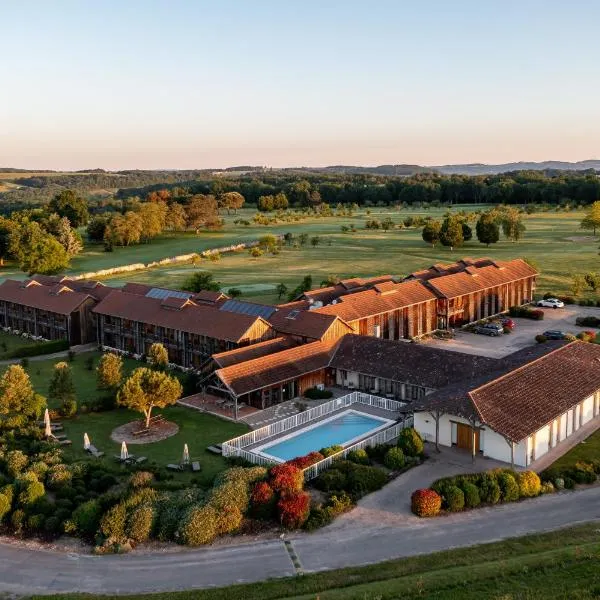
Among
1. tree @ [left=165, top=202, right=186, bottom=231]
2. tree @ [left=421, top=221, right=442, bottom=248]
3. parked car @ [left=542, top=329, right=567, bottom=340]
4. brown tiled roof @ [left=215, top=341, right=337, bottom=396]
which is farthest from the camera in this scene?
tree @ [left=165, top=202, right=186, bottom=231]

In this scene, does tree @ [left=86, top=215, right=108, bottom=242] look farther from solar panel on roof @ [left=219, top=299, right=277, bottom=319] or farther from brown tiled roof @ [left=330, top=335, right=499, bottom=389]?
brown tiled roof @ [left=330, top=335, right=499, bottom=389]

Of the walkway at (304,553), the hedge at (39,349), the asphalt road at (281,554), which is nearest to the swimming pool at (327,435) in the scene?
the walkway at (304,553)

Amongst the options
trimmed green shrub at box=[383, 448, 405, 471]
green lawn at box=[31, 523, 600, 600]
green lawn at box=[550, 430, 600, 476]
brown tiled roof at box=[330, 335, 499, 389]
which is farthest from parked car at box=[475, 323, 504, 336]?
green lawn at box=[31, 523, 600, 600]

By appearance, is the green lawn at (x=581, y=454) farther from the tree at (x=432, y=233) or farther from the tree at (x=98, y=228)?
the tree at (x=98, y=228)

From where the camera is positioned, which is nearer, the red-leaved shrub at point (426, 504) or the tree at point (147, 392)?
the red-leaved shrub at point (426, 504)

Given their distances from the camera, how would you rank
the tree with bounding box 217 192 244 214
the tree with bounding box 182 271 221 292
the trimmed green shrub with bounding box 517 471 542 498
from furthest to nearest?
the tree with bounding box 217 192 244 214
the tree with bounding box 182 271 221 292
the trimmed green shrub with bounding box 517 471 542 498

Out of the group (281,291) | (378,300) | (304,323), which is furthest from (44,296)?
(378,300)
